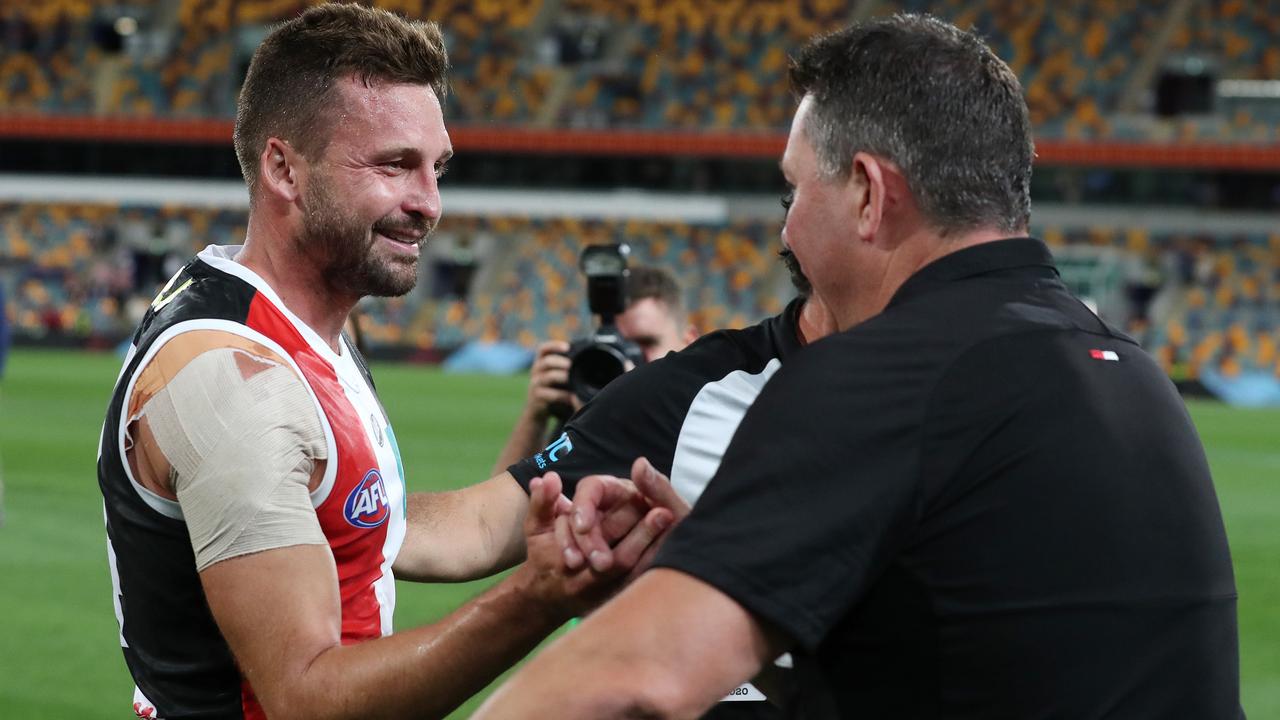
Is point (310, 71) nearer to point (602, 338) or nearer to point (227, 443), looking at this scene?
point (227, 443)

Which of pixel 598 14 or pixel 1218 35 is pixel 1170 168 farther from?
pixel 598 14

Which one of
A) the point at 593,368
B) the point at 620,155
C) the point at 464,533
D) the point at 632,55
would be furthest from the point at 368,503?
the point at 632,55

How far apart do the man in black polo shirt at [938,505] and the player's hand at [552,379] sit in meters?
2.47

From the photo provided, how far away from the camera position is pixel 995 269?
1.95 meters

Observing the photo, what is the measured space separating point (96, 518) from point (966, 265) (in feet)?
36.1

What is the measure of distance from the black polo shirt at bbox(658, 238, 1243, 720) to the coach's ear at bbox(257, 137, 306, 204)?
1.39 m

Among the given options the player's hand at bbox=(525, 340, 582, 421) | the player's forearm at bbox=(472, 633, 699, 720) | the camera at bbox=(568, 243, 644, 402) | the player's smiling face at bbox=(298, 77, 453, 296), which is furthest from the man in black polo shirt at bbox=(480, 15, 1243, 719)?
the player's hand at bbox=(525, 340, 582, 421)

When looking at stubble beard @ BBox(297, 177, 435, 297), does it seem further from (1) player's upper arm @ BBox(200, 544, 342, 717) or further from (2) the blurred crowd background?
(2) the blurred crowd background

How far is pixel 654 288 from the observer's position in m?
6.59

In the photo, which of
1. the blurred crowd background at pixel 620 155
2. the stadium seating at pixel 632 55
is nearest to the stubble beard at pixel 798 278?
the blurred crowd background at pixel 620 155

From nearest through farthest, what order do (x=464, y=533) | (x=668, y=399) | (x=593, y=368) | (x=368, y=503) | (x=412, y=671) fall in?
(x=412, y=671), (x=368, y=503), (x=668, y=399), (x=464, y=533), (x=593, y=368)

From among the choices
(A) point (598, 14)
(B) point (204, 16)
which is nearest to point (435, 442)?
(A) point (598, 14)

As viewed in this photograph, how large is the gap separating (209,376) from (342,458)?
29cm

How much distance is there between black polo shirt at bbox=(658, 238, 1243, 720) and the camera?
5.55 feet
